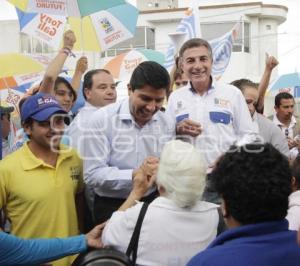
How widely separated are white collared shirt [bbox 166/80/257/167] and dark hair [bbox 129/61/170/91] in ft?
2.08

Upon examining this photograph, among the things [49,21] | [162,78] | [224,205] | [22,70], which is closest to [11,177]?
[162,78]

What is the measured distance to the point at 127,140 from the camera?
3.21 meters

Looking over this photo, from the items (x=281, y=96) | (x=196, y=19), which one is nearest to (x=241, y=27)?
(x=281, y=96)

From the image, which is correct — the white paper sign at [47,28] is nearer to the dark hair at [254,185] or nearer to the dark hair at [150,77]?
the dark hair at [150,77]

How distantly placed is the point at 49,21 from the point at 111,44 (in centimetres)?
85

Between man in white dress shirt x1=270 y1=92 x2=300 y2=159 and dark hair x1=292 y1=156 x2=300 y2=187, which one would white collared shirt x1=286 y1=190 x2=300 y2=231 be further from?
man in white dress shirt x1=270 y1=92 x2=300 y2=159

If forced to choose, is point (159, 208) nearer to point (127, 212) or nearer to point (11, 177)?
point (127, 212)

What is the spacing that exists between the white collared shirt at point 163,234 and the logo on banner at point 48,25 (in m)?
4.15

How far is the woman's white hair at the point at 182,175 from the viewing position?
2373mm

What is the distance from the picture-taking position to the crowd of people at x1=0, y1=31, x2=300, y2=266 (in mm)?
1852

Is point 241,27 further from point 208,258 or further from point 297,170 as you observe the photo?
point 208,258

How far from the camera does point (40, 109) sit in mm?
3016

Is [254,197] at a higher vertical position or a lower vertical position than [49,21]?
lower

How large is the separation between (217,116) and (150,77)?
31.7 inches
